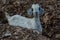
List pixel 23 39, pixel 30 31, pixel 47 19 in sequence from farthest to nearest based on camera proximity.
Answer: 1. pixel 47 19
2. pixel 30 31
3. pixel 23 39

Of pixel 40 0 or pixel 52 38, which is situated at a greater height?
pixel 40 0

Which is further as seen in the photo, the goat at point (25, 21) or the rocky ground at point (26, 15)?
the goat at point (25, 21)

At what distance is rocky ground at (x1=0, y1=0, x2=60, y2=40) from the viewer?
5.53 metres

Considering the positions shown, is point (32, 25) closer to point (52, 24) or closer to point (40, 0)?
point (52, 24)

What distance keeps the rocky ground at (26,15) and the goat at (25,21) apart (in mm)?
140

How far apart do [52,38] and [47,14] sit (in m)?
1.05

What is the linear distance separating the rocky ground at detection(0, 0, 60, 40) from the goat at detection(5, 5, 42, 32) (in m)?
0.14

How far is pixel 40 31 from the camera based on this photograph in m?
5.82

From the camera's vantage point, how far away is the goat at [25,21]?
5.92m

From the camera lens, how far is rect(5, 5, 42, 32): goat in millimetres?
5918

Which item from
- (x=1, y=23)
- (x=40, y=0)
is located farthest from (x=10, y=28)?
(x=40, y=0)

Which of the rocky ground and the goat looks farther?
the goat

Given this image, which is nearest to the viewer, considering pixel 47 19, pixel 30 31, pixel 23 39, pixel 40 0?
pixel 23 39

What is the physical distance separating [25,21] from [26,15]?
544mm
